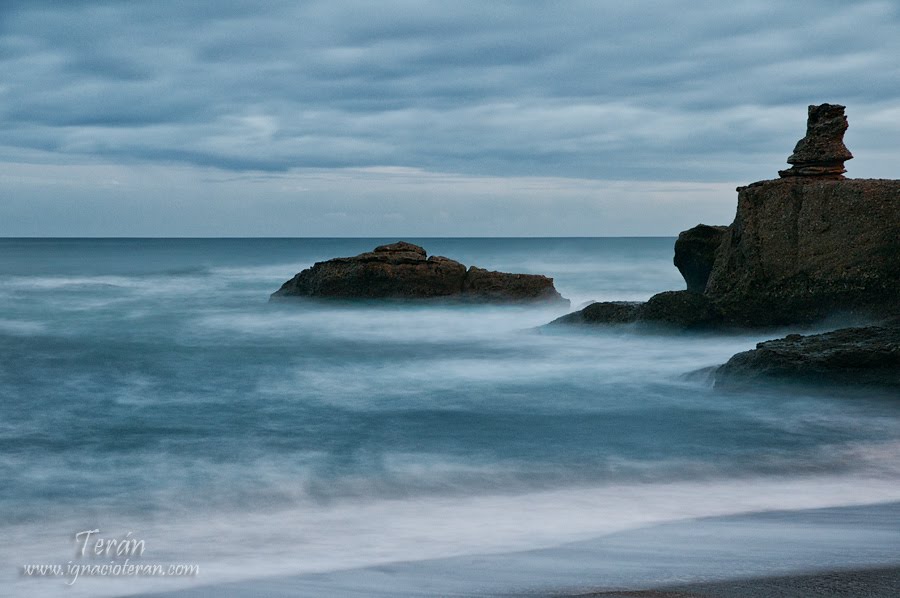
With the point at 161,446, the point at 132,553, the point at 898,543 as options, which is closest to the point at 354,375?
the point at 161,446

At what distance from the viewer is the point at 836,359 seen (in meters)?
9.80

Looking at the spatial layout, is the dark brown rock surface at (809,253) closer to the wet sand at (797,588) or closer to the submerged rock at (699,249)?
the submerged rock at (699,249)

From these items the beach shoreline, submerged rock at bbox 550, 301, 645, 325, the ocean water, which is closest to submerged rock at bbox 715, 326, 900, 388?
the ocean water

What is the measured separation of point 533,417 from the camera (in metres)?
10.4

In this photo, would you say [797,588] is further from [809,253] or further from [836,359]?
[809,253]

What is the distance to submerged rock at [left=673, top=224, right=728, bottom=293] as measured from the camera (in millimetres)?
16531

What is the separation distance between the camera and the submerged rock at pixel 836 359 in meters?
9.66

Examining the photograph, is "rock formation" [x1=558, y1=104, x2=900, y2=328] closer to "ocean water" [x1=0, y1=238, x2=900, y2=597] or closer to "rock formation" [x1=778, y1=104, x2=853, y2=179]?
"rock formation" [x1=778, y1=104, x2=853, y2=179]

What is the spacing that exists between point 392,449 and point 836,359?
493cm

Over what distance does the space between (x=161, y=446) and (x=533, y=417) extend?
4.11 metres

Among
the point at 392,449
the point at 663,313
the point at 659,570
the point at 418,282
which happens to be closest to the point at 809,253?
the point at 663,313

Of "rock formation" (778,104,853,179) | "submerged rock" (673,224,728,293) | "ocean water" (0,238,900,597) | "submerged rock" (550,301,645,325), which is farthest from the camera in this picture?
"submerged rock" (673,224,728,293)

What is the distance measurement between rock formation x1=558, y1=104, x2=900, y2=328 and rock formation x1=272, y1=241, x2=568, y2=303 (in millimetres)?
7811

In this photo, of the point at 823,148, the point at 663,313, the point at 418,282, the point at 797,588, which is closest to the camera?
the point at 797,588
